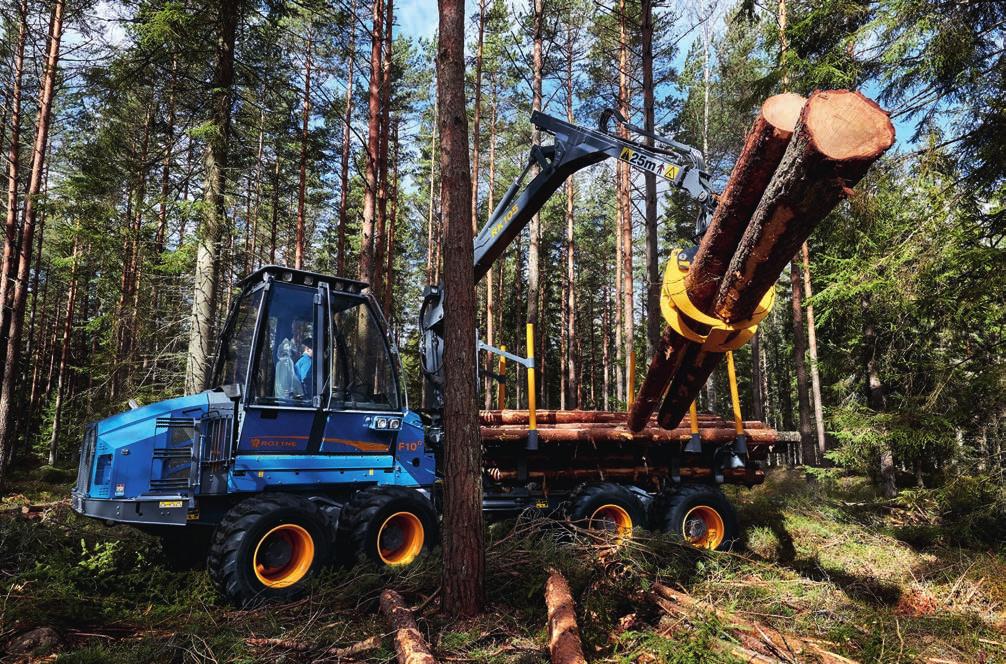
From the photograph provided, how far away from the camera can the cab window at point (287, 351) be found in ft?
19.6

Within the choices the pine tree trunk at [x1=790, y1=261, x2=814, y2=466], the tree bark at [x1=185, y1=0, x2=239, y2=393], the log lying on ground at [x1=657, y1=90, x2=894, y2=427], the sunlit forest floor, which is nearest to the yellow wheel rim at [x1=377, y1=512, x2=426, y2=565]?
the sunlit forest floor

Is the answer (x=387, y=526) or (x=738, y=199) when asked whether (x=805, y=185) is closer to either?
(x=738, y=199)

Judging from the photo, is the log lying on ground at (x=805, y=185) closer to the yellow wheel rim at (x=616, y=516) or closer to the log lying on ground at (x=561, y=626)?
the log lying on ground at (x=561, y=626)

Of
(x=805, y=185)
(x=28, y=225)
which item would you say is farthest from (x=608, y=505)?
(x=28, y=225)

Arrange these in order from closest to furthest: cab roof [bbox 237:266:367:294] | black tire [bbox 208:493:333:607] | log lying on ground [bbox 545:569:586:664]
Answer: log lying on ground [bbox 545:569:586:664]
black tire [bbox 208:493:333:607]
cab roof [bbox 237:266:367:294]

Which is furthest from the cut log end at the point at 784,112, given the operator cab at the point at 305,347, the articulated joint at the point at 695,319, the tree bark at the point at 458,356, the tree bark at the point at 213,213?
the tree bark at the point at 213,213

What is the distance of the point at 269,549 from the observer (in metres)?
5.43

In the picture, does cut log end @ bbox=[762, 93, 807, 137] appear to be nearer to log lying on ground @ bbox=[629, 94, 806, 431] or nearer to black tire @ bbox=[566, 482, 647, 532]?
log lying on ground @ bbox=[629, 94, 806, 431]

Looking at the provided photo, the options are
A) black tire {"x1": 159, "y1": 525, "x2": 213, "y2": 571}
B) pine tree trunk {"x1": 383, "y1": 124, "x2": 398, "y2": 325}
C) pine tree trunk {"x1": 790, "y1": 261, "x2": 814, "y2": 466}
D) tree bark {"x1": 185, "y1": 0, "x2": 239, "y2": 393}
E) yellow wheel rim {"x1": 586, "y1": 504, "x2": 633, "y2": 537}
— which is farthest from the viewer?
pine tree trunk {"x1": 383, "y1": 124, "x2": 398, "y2": 325}

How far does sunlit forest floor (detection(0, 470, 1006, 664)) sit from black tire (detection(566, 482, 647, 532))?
87 cm

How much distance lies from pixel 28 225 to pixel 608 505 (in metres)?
13.0

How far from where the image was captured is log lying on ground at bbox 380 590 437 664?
128 inches

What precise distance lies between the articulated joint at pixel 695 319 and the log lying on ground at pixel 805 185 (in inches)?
3.9

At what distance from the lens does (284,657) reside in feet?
11.9
